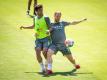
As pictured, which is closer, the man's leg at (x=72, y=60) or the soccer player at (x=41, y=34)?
the soccer player at (x=41, y=34)

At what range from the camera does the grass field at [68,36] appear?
13.0 m

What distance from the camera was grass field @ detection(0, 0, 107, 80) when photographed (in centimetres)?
1300

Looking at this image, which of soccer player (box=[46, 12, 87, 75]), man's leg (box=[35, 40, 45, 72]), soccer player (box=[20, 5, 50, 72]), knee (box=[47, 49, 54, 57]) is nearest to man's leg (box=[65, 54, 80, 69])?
soccer player (box=[46, 12, 87, 75])

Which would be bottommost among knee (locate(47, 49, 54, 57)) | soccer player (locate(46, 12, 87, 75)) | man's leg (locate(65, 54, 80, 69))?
man's leg (locate(65, 54, 80, 69))

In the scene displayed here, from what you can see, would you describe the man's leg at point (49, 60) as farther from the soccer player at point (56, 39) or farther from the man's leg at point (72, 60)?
the man's leg at point (72, 60)

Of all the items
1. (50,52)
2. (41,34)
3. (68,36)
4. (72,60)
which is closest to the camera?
(50,52)

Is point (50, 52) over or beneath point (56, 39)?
beneath

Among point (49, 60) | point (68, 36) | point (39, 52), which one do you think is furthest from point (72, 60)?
point (68, 36)

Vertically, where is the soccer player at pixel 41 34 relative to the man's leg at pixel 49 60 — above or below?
above

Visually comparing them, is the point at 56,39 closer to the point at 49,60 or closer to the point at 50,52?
the point at 50,52

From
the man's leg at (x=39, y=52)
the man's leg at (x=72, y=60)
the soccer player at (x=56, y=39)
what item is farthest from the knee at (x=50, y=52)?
the man's leg at (x=72, y=60)

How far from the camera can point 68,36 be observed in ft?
57.3

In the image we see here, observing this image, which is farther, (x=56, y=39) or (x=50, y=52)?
(x=56, y=39)

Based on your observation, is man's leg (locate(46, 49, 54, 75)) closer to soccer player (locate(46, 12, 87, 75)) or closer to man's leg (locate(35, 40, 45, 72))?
soccer player (locate(46, 12, 87, 75))
